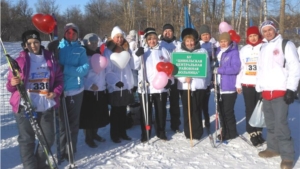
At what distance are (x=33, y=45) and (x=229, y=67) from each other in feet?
11.7

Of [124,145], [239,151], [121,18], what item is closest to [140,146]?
[124,145]

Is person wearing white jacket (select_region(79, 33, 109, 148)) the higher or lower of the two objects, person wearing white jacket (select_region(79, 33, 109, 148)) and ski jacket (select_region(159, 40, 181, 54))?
the lower

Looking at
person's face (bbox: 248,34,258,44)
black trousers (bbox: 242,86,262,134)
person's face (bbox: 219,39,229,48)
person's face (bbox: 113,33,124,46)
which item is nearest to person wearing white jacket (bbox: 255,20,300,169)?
person's face (bbox: 248,34,258,44)

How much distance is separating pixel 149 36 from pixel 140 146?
2.14 metres

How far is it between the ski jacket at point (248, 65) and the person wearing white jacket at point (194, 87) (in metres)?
0.66

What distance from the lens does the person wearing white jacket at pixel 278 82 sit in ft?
14.6

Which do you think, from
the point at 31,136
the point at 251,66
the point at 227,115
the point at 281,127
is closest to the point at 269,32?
the point at 251,66

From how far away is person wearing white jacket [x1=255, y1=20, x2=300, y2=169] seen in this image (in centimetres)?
446

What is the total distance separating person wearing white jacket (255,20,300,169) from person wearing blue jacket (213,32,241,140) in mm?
821

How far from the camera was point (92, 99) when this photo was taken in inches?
220

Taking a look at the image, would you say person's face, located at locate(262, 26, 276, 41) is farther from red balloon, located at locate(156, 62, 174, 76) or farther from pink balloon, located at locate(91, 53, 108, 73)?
pink balloon, located at locate(91, 53, 108, 73)

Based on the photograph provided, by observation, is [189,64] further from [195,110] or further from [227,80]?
[195,110]

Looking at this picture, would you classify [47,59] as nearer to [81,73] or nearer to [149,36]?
[81,73]

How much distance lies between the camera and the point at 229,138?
6.14 m
